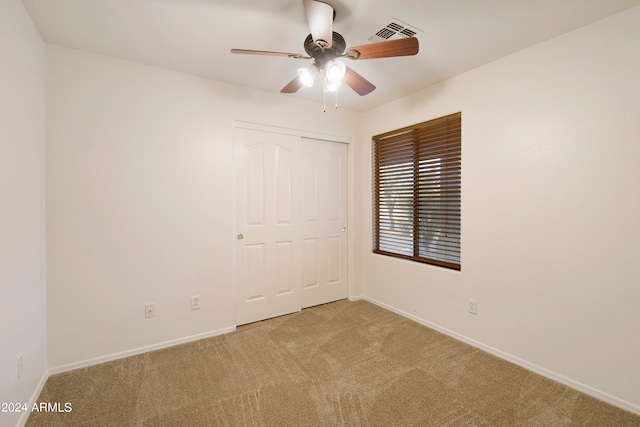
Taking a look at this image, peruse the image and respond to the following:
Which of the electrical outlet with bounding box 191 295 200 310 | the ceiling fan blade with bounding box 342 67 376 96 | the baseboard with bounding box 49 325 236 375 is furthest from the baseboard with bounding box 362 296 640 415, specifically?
the ceiling fan blade with bounding box 342 67 376 96

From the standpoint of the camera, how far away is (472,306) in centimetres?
250

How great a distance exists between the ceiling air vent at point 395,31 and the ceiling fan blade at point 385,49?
0.34 metres

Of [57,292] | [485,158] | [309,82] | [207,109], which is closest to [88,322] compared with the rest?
[57,292]

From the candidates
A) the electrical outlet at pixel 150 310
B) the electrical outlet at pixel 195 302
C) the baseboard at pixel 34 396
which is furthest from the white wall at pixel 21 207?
the electrical outlet at pixel 195 302

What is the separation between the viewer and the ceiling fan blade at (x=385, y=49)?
1547 millimetres

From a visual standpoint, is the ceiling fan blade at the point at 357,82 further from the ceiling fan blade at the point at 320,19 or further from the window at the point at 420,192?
the window at the point at 420,192

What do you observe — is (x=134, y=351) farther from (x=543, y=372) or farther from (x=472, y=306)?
(x=543, y=372)

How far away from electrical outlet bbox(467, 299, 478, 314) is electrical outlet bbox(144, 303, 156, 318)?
9.20 feet

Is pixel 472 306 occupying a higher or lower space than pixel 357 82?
lower

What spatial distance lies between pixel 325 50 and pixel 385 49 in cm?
40

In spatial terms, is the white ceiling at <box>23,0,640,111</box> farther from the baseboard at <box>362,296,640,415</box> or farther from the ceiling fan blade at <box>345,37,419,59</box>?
the baseboard at <box>362,296,640,415</box>

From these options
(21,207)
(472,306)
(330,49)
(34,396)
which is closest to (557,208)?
(472,306)

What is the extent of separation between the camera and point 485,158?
241 centimetres

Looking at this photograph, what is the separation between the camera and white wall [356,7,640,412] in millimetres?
1735
